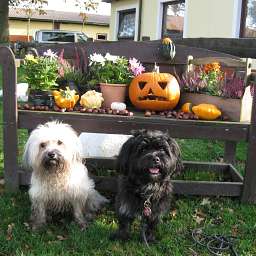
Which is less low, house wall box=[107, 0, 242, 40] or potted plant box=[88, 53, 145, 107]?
house wall box=[107, 0, 242, 40]

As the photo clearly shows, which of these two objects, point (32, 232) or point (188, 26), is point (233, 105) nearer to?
point (32, 232)

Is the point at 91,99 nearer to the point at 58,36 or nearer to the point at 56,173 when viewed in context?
the point at 56,173

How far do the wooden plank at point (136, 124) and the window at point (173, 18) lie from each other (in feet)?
32.5

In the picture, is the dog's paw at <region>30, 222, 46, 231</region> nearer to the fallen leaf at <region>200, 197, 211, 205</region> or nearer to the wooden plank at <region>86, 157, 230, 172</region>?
the wooden plank at <region>86, 157, 230, 172</region>

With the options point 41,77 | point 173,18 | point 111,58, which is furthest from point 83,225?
point 173,18

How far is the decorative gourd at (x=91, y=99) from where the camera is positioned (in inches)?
182

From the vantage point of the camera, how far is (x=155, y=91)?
15.4ft

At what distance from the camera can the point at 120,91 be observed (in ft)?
15.8

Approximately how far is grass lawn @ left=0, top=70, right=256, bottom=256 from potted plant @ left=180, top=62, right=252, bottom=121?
93cm

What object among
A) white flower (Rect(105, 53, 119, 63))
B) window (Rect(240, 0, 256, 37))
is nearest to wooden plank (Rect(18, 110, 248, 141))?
white flower (Rect(105, 53, 119, 63))

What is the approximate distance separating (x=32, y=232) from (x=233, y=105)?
222 cm

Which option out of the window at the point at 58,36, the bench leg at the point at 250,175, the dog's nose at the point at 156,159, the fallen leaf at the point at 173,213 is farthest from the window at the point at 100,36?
the dog's nose at the point at 156,159

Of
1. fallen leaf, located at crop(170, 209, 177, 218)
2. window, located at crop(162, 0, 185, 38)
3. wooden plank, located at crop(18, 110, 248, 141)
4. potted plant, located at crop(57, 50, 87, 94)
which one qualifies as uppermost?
window, located at crop(162, 0, 185, 38)

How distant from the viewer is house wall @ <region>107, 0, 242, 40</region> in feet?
36.8
